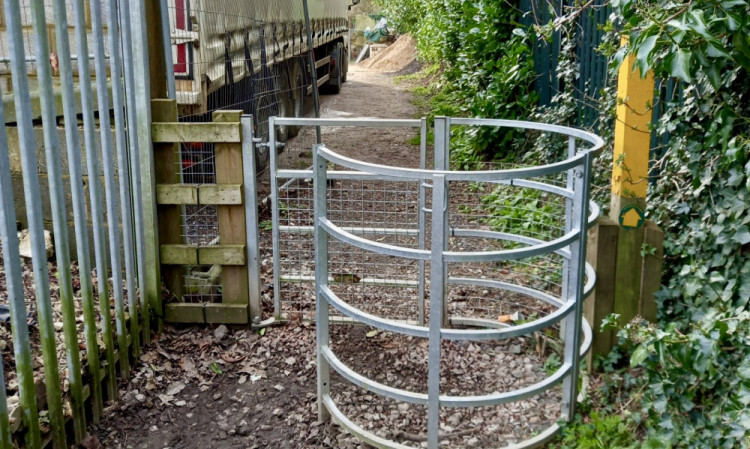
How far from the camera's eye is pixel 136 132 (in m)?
4.36

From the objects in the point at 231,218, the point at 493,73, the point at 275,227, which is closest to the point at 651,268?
the point at 275,227

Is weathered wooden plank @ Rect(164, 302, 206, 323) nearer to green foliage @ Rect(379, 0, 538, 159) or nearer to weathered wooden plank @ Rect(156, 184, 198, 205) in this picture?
weathered wooden plank @ Rect(156, 184, 198, 205)

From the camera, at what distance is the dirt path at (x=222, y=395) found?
146 inches

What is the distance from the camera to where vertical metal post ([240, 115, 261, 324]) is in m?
4.59

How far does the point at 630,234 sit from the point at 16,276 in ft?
9.44

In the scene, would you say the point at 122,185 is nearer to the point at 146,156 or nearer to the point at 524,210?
the point at 146,156

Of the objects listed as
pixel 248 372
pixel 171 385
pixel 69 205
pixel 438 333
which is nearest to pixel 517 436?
pixel 438 333

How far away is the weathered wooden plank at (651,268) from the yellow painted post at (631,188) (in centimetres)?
1

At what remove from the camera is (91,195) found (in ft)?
12.2

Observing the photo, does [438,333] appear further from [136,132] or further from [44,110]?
[136,132]

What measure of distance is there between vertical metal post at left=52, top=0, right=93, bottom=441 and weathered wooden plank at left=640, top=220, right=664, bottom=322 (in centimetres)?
274

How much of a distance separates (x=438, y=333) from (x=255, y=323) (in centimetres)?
201

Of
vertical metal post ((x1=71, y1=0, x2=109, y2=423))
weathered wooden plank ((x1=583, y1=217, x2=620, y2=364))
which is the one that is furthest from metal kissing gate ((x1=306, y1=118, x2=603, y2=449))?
vertical metal post ((x1=71, y1=0, x2=109, y2=423))

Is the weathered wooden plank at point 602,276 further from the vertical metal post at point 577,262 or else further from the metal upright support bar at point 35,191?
the metal upright support bar at point 35,191
